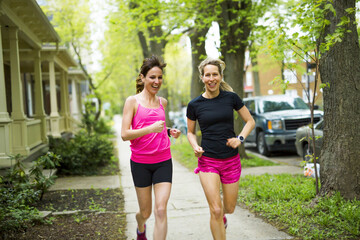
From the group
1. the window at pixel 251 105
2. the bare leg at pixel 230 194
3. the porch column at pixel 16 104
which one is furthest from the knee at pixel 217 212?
the window at pixel 251 105

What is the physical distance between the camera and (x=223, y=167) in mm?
4004

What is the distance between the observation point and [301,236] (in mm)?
4742

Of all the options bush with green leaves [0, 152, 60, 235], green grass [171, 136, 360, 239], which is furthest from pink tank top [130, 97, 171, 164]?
green grass [171, 136, 360, 239]

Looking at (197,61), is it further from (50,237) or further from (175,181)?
(50,237)

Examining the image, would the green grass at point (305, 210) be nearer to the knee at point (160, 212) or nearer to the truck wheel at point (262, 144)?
the knee at point (160, 212)

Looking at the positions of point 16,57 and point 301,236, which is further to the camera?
point 16,57

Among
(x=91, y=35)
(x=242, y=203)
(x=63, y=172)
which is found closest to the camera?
(x=242, y=203)

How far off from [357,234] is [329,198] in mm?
922

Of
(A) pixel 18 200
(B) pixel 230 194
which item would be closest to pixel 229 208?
(B) pixel 230 194

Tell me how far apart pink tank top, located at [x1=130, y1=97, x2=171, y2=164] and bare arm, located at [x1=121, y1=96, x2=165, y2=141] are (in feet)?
0.24

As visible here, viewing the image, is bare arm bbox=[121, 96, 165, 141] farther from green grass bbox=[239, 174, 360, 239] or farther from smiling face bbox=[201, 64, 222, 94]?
green grass bbox=[239, 174, 360, 239]

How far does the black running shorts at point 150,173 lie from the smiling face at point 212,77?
2.94 feet

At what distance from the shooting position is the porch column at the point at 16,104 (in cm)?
959

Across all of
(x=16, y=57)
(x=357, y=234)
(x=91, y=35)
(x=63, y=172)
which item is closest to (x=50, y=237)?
(x=357, y=234)
